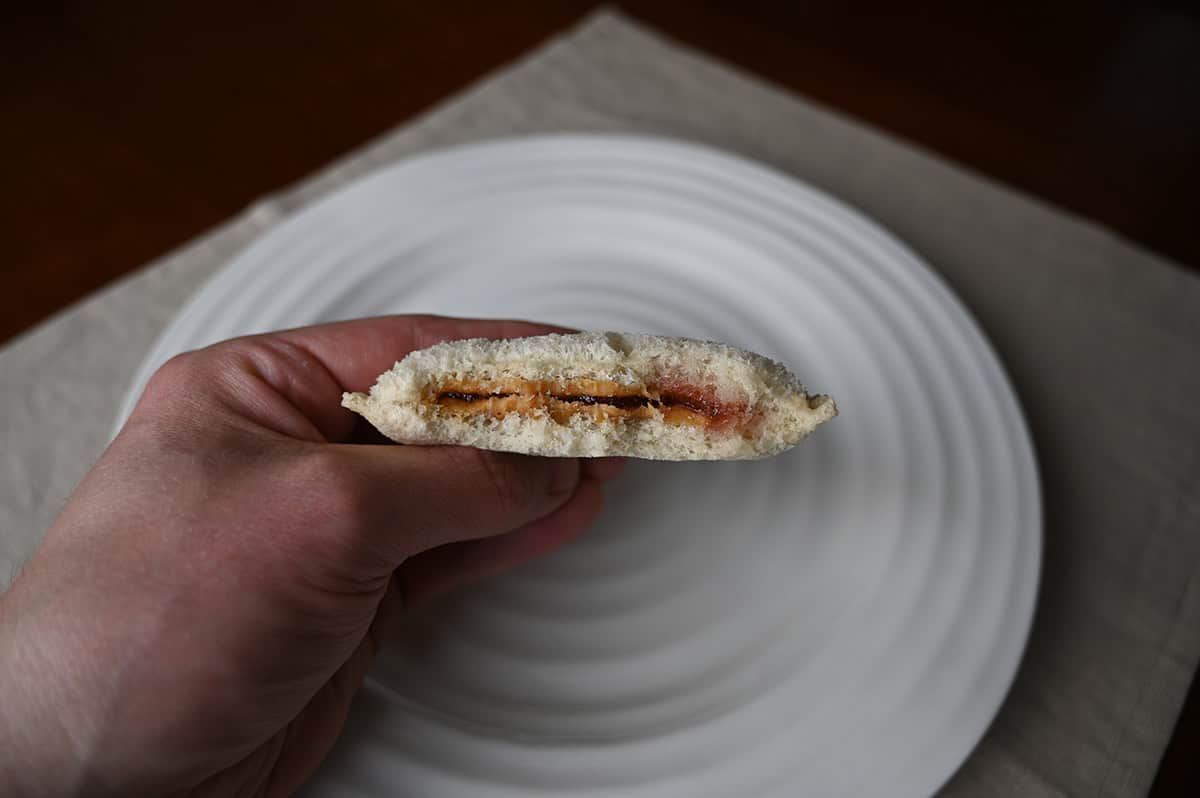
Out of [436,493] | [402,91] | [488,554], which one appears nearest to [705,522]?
[488,554]

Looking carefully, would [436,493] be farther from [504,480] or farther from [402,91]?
[402,91]

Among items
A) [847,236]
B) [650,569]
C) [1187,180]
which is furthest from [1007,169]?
[650,569]

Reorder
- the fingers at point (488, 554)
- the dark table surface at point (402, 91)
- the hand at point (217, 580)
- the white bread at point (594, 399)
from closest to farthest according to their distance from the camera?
the hand at point (217, 580) < the white bread at point (594, 399) < the fingers at point (488, 554) < the dark table surface at point (402, 91)

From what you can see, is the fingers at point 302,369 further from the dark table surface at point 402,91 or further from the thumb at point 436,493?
the dark table surface at point 402,91

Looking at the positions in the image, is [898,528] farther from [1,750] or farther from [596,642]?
[1,750]

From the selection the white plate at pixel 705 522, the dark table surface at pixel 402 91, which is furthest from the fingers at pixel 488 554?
the dark table surface at pixel 402 91

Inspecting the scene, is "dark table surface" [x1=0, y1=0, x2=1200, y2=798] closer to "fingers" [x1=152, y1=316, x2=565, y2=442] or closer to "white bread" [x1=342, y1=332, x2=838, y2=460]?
"fingers" [x1=152, y1=316, x2=565, y2=442]
